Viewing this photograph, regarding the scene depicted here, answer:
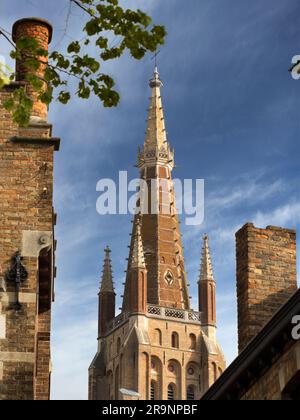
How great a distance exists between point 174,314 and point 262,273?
9254cm

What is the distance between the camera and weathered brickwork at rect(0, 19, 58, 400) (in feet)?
61.7

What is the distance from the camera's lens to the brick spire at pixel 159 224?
4491 inches

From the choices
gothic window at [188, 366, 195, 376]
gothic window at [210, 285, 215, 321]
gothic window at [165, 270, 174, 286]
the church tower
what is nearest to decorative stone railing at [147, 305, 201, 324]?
the church tower

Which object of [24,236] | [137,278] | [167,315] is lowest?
[24,236]

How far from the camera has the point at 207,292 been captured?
377ft

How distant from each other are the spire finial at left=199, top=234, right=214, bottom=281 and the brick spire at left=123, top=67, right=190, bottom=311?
1890 millimetres

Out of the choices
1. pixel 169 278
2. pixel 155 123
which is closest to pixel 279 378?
pixel 169 278

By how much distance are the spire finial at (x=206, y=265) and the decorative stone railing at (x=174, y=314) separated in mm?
3568

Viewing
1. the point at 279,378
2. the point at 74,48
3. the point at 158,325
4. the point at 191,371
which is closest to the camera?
the point at 74,48

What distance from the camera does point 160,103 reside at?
122625mm

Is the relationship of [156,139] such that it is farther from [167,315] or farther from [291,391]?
[291,391]

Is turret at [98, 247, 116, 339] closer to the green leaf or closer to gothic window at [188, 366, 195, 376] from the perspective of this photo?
gothic window at [188, 366, 195, 376]
